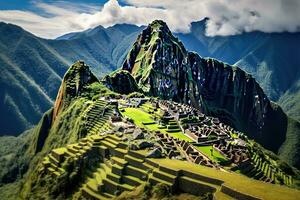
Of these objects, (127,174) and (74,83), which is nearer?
(127,174)

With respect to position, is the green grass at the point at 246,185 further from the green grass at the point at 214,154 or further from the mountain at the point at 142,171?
the green grass at the point at 214,154

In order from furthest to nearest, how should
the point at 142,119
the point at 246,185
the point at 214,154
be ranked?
the point at 142,119 → the point at 214,154 → the point at 246,185

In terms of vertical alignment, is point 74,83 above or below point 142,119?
above

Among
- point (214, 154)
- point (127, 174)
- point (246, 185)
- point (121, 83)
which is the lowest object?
point (127, 174)

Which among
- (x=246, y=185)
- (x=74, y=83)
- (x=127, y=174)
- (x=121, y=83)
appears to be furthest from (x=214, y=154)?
(x=121, y=83)

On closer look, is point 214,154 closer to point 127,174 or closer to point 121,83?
point 127,174

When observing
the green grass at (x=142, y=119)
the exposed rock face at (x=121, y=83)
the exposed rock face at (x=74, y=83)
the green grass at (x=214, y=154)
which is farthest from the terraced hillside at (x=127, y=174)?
the exposed rock face at (x=121, y=83)

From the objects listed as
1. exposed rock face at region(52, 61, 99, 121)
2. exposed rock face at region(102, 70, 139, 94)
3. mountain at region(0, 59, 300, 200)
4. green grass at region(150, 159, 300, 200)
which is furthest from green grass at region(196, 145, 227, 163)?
exposed rock face at region(102, 70, 139, 94)

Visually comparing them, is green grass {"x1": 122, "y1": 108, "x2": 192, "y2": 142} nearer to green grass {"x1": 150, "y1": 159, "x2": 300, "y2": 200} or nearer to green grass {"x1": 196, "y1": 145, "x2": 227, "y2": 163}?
green grass {"x1": 196, "y1": 145, "x2": 227, "y2": 163}

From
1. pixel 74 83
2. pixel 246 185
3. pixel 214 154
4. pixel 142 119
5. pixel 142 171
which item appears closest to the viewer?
pixel 246 185

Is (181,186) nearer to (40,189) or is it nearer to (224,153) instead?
(40,189)

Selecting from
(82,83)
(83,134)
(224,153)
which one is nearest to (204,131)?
(224,153)
